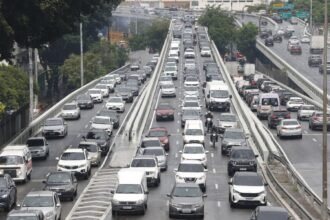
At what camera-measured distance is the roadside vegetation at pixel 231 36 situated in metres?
176

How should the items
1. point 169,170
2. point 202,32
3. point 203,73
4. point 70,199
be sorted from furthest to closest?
point 202,32
point 203,73
point 169,170
point 70,199

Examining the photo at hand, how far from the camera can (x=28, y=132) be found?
6412 centimetres

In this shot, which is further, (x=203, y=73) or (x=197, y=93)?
(x=203, y=73)

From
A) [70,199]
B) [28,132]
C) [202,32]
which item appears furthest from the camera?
[202,32]

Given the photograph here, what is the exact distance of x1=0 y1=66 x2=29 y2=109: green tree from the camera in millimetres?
72000

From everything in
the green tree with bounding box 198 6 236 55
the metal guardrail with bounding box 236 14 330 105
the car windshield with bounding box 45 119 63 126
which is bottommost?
the metal guardrail with bounding box 236 14 330 105

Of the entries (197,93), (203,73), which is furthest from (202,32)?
(197,93)

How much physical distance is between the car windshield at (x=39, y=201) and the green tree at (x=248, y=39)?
462 ft

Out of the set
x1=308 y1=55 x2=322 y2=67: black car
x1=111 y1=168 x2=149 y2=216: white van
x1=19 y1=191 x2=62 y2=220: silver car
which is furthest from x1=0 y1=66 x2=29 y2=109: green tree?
x1=308 y1=55 x2=322 y2=67: black car

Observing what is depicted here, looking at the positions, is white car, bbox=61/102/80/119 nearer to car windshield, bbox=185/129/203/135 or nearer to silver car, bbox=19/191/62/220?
car windshield, bbox=185/129/203/135

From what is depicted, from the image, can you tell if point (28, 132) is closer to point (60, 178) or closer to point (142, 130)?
point (142, 130)

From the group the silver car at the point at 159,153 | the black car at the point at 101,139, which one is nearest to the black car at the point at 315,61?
the black car at the point at 101,139

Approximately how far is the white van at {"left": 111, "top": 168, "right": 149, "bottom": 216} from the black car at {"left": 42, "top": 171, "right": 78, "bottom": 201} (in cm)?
295

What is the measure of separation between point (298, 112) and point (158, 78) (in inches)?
1201
